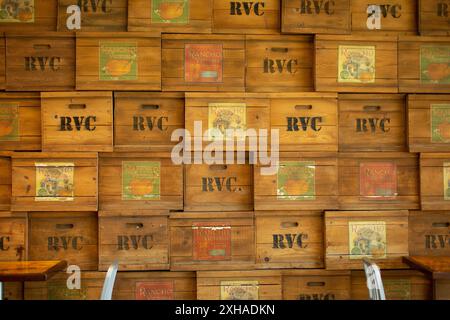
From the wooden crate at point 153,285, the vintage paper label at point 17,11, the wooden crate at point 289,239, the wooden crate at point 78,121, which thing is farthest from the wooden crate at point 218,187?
the vintage paper label at point 17,11

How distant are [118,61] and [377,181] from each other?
1701 mm

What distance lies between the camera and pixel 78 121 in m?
2.68

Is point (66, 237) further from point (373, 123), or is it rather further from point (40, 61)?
point (373, 123)

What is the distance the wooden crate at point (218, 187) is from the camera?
9.00 ft

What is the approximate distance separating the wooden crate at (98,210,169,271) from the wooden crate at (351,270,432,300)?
1161 mm

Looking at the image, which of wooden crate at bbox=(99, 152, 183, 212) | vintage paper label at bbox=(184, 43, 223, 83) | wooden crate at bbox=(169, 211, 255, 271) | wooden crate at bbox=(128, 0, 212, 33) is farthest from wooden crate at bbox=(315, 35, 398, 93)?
wooden crate at bbox=(99, 152, 183, 212)

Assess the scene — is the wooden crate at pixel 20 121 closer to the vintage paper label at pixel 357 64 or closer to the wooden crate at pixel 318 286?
the wooden crate at pixel 318 286

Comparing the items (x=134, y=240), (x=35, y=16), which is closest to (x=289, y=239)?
(x=134, y=240)

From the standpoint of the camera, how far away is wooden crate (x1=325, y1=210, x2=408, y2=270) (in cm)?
272

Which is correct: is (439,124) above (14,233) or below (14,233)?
above

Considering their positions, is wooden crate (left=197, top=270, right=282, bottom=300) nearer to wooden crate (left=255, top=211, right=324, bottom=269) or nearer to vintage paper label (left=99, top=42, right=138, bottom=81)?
wooden crate (left=255, top=211, right=324, bottom=269)

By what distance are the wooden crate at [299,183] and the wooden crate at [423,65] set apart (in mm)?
648
